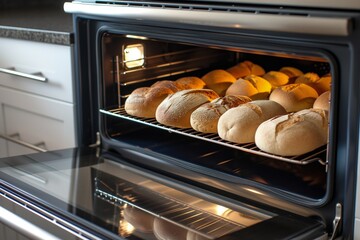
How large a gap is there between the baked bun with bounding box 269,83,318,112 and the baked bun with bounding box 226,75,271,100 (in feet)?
0.23

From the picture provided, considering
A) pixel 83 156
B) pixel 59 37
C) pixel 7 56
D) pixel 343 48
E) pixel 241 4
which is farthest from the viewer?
pixel 7 56

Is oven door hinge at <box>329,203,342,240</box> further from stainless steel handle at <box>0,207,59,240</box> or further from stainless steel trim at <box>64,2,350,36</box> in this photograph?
stainless steel handle at <box>0,207,59,240</box>

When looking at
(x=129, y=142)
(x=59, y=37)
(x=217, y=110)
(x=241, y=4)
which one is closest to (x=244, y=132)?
(x=217, y=110)

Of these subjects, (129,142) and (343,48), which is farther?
(129,142)

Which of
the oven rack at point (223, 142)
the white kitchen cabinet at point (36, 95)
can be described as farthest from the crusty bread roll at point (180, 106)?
the white kitchen cabinet at point (36, 95)

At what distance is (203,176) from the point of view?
1.34m

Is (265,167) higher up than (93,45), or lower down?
lower down

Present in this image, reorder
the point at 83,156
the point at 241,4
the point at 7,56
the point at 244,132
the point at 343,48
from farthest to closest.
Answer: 1. the point at 7,56
2. the point at 83,156
3. the point at 244,132
4. the point at 241,4
5. the point at 343,48

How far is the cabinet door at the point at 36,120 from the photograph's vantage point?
173 centimetres

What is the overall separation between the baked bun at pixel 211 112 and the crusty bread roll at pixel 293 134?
14 cm

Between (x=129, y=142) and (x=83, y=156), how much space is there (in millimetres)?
125

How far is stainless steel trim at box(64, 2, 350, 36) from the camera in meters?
1.00

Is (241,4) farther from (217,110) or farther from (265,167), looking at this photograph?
(265,167)

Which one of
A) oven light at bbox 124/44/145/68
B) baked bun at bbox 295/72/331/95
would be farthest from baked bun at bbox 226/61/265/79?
oven light at bbox 124/44/145/68
